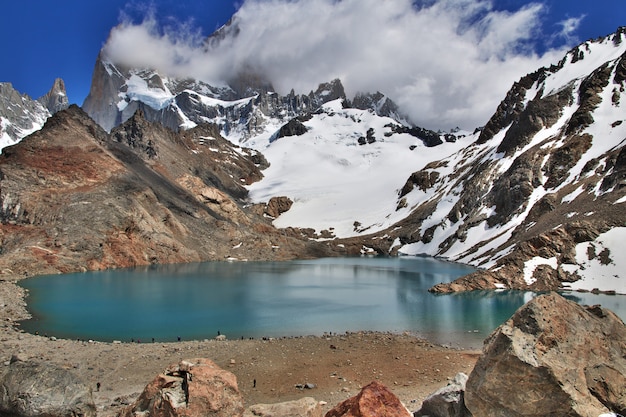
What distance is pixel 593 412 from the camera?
25.9ft

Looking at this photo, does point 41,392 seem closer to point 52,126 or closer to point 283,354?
point 283,354

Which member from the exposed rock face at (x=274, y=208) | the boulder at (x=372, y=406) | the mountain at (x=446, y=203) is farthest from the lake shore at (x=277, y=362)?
the exposed rock face at (x=274, y=208)

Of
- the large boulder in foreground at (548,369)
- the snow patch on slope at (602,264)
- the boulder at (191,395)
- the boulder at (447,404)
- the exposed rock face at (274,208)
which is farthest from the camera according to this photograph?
the exposed rock face at (274,208)

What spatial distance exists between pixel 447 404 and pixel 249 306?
32444 millimetres

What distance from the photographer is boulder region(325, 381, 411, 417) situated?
8.12 metres

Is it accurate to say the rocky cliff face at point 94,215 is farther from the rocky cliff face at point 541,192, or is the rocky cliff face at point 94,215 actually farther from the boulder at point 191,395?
the boulder at point 191,395

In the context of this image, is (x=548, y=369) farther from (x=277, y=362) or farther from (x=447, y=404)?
(x=277, y=362)

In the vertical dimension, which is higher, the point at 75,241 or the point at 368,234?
the point at 368,234

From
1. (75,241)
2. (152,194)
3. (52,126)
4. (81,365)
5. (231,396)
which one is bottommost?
(81,365)

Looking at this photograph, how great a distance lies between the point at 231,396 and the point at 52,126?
311ft

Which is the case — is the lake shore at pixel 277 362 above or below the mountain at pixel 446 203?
below

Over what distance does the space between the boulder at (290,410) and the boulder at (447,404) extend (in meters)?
2.52

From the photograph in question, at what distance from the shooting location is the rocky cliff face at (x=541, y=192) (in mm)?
52781

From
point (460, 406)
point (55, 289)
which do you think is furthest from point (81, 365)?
point (55, 289)
